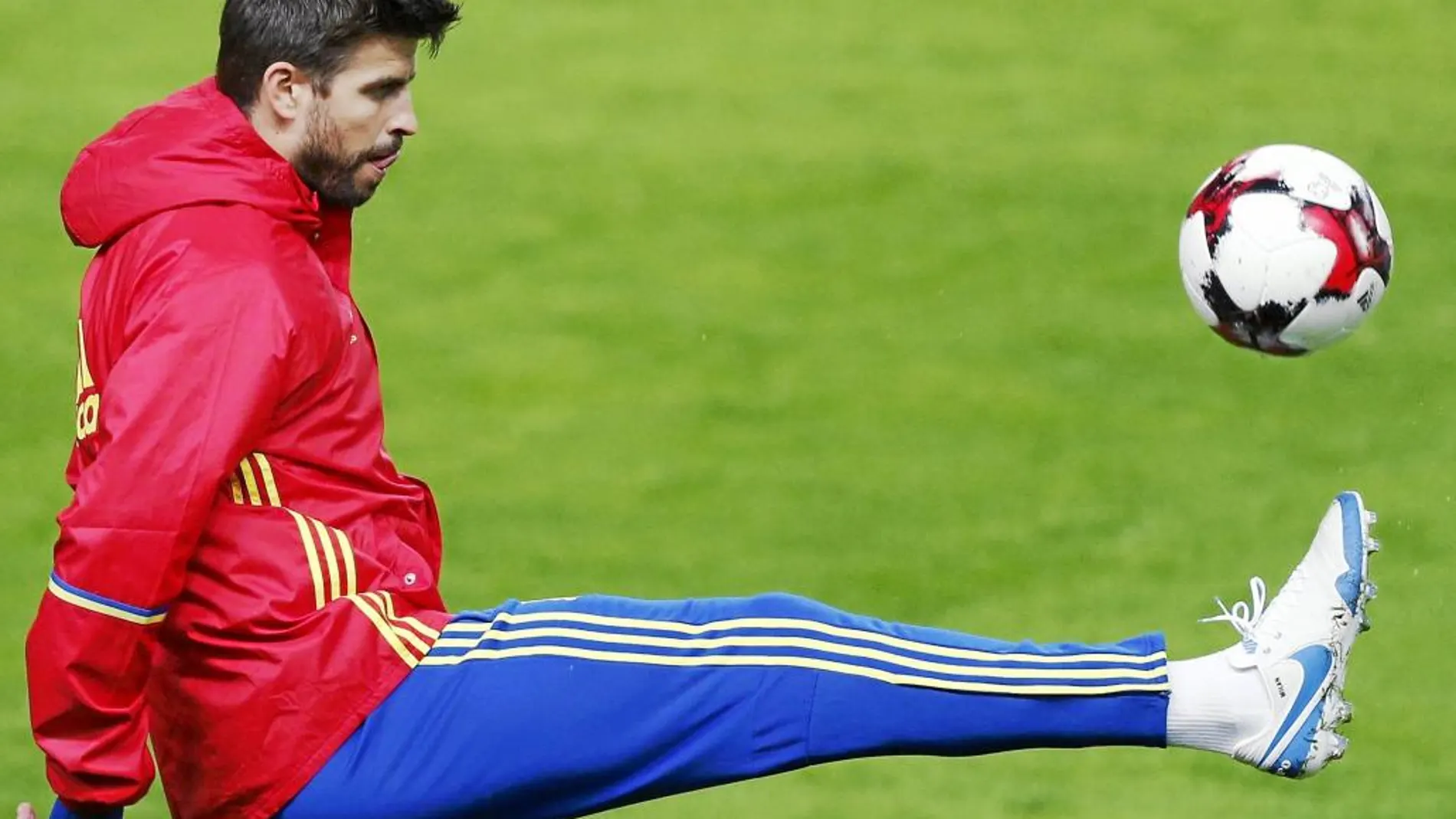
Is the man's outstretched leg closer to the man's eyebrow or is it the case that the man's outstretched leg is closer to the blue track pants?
the blue track pants

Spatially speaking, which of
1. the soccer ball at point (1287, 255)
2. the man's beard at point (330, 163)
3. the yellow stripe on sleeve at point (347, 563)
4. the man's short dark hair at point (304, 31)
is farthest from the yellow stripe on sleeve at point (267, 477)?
the soccer ball at point (1287, 255)

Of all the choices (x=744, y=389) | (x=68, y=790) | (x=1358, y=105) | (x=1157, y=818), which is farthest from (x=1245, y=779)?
(x=1358, y=105)

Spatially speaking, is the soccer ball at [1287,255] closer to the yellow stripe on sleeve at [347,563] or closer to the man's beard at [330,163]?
the man's beard at [330,163]

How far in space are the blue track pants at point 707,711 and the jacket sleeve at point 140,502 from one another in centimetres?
41

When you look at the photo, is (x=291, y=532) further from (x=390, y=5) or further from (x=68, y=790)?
(x=390, y=5)

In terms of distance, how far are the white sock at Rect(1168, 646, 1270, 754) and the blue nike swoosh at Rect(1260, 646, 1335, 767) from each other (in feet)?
0.14

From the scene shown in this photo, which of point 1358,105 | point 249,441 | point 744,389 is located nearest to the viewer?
point 249,441

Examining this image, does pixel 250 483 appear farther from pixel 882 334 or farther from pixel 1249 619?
pixel 882 334

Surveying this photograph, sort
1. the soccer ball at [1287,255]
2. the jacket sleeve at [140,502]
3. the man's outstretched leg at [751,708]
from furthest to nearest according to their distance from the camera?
the soccer ball at [1287,255] < the man's outstretched leg at [751,708] < the jacket sleeve at [140,502]

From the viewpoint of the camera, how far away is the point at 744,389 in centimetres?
803

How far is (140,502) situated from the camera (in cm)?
431

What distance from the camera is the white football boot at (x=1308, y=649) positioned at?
4.66 m

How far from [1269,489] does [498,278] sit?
2.79 meters

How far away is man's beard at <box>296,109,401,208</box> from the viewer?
4.78 m
